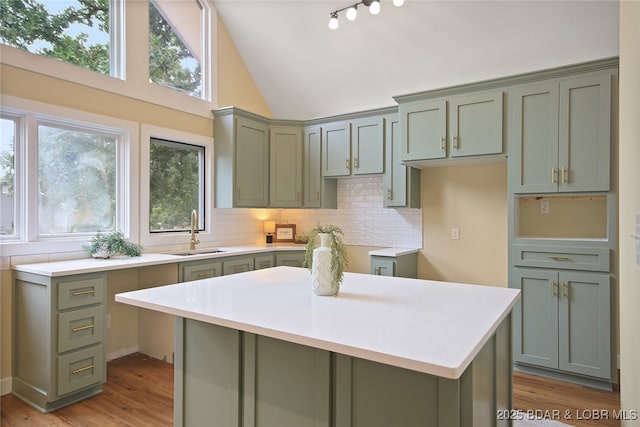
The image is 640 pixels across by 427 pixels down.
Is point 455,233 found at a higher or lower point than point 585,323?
higher

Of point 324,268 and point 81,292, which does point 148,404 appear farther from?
point 324,268

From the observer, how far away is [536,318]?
121 inches

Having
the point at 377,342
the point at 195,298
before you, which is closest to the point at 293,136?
the point at 195,298

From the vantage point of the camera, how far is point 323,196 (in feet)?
15.2

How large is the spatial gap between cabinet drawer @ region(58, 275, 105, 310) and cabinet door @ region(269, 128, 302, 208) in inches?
86.7

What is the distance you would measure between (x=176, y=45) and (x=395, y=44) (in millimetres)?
2336

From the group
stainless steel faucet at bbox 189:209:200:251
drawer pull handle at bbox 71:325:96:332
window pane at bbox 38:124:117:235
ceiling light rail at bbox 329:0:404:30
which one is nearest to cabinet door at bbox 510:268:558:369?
ceiling light rail at bbox 329:0:404:30

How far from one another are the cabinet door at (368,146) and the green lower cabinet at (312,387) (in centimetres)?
260

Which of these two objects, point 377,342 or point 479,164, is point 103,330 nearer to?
point 377,342

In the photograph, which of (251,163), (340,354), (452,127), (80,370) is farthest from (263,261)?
(340,354)

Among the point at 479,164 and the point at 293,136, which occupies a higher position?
the point at 293,136

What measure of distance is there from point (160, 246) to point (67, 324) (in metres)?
1.30

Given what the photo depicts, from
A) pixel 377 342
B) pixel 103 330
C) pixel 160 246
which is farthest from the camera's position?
pixel 160 246

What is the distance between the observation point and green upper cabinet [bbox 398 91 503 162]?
328cm
